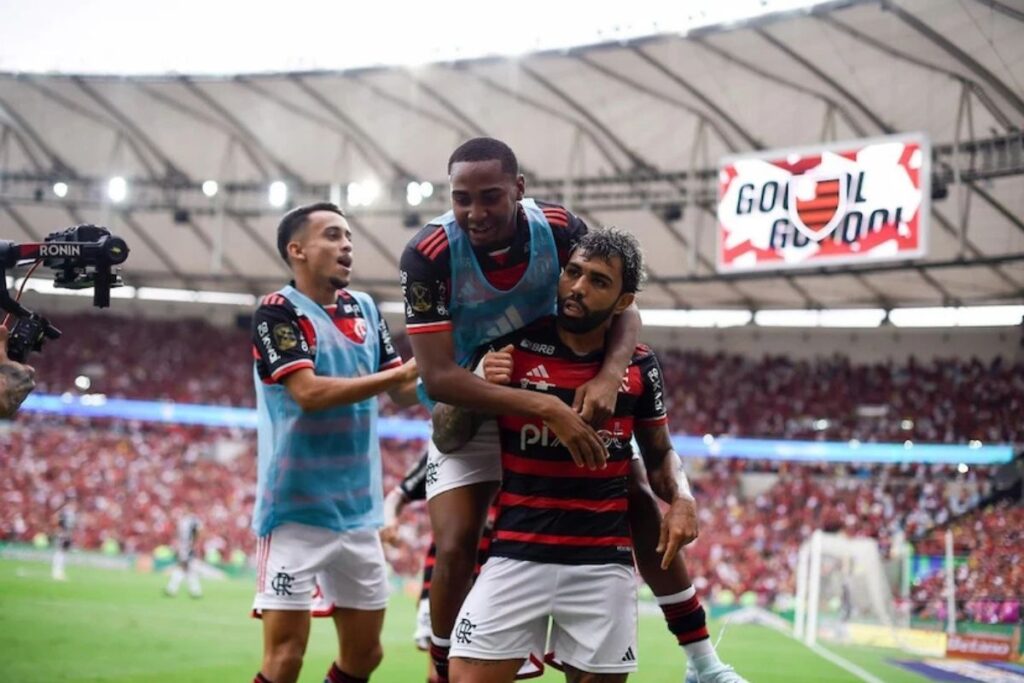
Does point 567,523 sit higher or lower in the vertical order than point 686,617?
higher

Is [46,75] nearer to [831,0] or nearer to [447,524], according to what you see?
[831,0]

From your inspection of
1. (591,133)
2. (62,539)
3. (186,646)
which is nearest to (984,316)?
(591,133)

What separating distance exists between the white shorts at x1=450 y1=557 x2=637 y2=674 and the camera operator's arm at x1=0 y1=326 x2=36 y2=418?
161 centimetres

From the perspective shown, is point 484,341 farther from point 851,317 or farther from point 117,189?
point 117,189

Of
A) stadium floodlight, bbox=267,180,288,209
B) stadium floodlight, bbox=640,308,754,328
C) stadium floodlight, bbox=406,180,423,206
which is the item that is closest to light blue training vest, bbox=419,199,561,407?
stadium floodlight, bbox=406,180,423,206

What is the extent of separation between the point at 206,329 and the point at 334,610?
29.7 meters

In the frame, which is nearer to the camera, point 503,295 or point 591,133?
point 503,295

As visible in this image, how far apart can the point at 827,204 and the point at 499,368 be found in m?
14.7

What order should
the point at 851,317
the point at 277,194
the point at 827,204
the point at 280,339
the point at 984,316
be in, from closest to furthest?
the point at 280,339 < the point at 827,204 < the point at 984,316 < the point at 277,194 < the point at 851,317

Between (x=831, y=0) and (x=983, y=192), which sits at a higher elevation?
(x=831, y=0)

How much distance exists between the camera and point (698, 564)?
2078cm

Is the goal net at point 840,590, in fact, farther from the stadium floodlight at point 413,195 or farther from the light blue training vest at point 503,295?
the stadium floodlight at point 413,195

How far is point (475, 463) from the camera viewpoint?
13.1 ft

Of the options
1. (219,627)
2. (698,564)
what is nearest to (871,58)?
(698,564)
